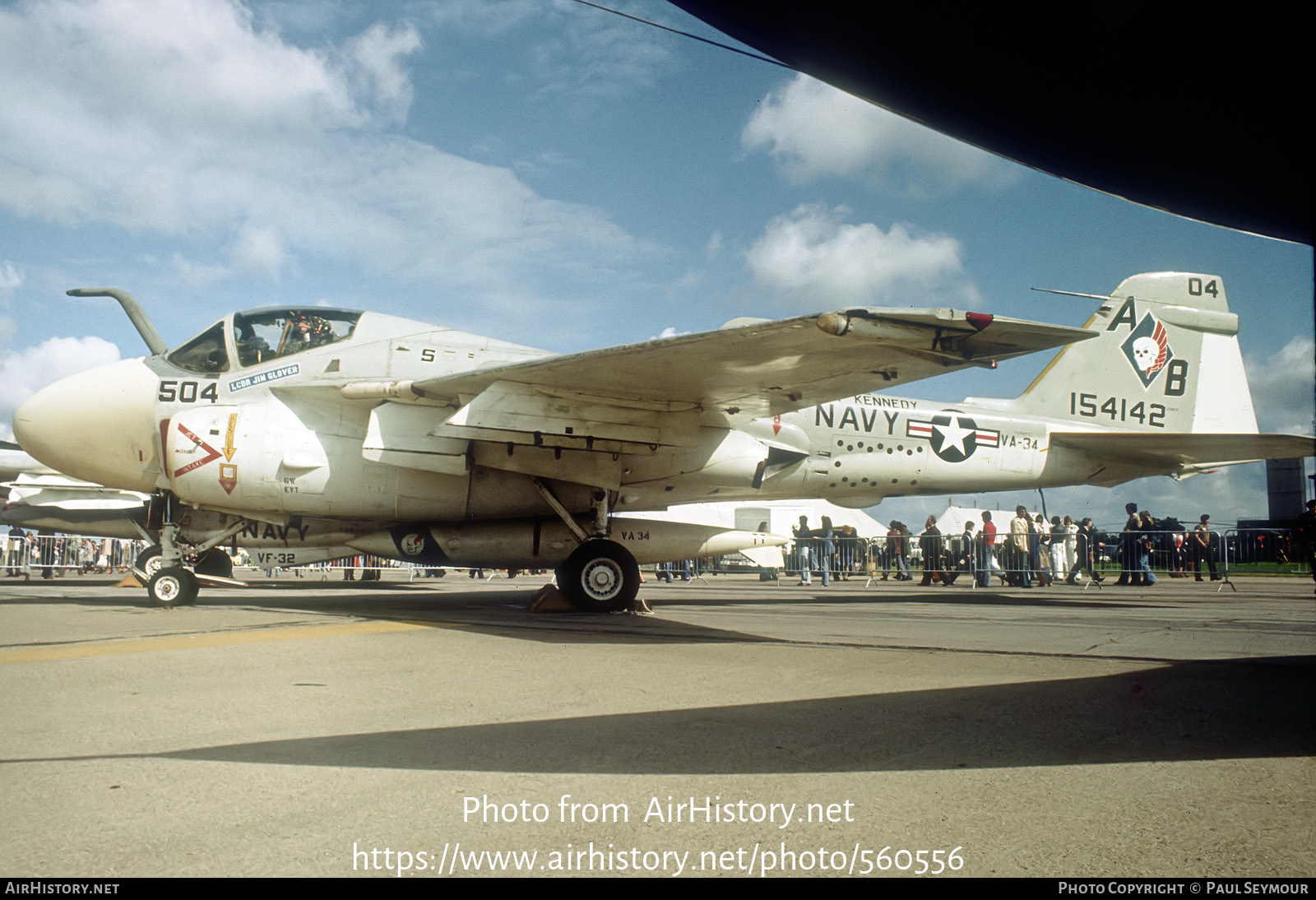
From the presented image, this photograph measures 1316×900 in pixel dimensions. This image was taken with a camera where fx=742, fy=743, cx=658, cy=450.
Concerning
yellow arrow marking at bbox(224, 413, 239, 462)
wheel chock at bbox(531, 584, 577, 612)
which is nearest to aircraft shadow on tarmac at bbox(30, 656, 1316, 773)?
wheel chock at bbox(531, 584, 577, 612)

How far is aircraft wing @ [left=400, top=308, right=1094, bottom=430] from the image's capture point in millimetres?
4559

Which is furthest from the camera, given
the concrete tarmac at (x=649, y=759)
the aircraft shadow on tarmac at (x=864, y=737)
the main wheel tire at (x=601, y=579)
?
the main wheel tire at (x=601, y=579)

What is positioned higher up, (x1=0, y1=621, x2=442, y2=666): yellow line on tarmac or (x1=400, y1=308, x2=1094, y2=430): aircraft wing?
(x1=400, y1=308, x2=1094, y2=430): aircraft wing

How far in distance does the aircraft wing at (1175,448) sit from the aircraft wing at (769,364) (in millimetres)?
6027

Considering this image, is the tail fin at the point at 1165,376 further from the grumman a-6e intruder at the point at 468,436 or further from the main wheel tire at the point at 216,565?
the main wheel tire at the point at 216,565

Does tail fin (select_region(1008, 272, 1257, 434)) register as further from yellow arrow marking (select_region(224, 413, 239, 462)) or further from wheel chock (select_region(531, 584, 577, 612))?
yellow arrow marking (select_region(224, 413, 239, 462))

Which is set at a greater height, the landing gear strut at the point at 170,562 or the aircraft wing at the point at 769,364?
the aircraft wing at the point at 769,364

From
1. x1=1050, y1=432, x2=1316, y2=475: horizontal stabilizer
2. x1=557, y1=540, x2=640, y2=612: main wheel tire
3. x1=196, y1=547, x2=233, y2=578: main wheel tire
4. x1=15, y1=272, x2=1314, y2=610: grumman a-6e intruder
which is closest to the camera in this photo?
x1=15, y1=272, x2=1314, y2=610: grumman a-6e intruder

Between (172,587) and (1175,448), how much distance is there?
12977 millimetres

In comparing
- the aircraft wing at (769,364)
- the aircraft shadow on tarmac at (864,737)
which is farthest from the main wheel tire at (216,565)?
the aircraft shadow on tarmac at (864,737)

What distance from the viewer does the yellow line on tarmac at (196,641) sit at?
15.0 feet

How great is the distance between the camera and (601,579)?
305 inches

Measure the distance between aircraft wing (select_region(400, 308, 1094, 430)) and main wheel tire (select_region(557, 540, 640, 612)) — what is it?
5.54 ft

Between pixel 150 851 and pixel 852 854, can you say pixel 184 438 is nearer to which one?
pixel 150 851
